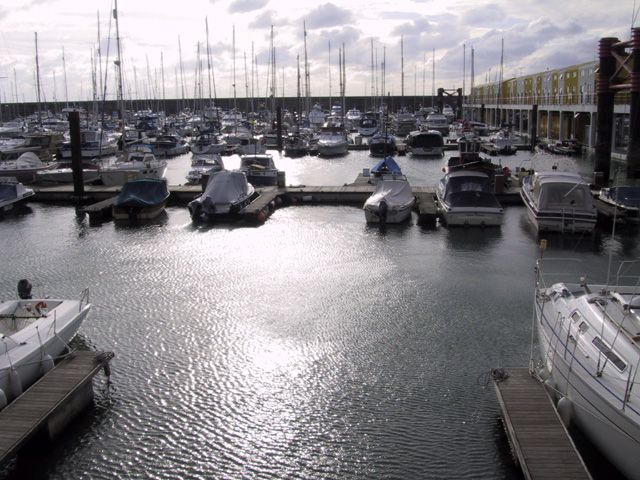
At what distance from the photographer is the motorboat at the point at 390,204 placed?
97.0 ft

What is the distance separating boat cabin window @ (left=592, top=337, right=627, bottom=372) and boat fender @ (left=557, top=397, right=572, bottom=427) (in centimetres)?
104

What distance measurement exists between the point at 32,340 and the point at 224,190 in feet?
62.7

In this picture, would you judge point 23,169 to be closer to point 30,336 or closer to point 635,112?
point 30,336

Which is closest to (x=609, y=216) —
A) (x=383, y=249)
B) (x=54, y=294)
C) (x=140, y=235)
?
(x=383, y=249)

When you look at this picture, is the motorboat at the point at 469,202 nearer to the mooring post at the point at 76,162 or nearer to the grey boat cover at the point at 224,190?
the grey boat cover at the point at 224,190

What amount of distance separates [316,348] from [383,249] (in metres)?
10.3

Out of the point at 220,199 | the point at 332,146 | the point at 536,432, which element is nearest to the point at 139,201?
the point at 220,199

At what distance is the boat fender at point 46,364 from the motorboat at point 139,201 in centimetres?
1926

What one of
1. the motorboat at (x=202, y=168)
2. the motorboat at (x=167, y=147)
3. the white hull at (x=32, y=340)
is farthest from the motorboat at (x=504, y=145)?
the white hull at (x=32, y=340)

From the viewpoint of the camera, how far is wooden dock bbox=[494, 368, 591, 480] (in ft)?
31.0

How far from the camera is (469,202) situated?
29.0 metres

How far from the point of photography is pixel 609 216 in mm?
29000

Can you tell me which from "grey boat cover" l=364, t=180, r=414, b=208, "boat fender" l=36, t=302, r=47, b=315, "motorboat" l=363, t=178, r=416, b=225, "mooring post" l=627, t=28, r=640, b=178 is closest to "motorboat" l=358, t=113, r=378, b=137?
"mooring post" l=627, t=28, r=640, b=178

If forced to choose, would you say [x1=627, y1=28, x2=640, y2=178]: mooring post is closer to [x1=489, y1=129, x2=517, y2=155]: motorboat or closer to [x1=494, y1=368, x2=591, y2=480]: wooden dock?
[x1=489, y1=129, x2=517, y2=155]: motorboat
